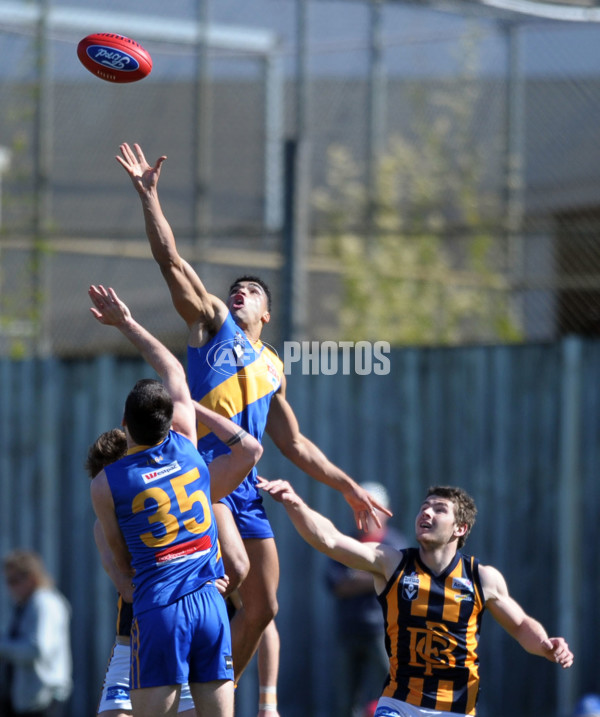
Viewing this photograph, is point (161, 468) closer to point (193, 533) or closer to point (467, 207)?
point (193, 533)

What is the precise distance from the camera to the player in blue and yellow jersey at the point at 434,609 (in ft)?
22.9

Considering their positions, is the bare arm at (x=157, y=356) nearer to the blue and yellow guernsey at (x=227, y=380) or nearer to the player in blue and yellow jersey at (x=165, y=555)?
the player in blue and yellow jersey at (x=165, y=555)

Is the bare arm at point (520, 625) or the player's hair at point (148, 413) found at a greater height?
the player's hair at point (148, 413)

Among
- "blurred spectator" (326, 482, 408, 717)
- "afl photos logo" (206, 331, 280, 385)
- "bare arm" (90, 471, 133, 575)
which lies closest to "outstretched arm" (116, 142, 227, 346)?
"afl photos logo" (206, 331, 280, 385)

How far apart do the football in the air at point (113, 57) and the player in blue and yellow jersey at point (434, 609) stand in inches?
107

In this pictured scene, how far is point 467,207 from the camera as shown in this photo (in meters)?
14.0

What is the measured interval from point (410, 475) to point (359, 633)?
1.55m

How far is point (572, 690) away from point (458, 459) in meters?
2.26

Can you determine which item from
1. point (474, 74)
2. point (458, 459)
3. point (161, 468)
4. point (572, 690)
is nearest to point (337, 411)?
point (458, 459)

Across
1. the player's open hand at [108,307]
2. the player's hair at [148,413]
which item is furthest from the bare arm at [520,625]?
the player's open hand at [108,307]

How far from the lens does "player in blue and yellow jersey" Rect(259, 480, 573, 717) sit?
6969 millimetres

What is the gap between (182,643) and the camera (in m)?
6.06

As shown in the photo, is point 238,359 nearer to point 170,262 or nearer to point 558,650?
point 170,262

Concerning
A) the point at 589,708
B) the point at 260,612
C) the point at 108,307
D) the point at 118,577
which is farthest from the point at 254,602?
the point at 589,708
